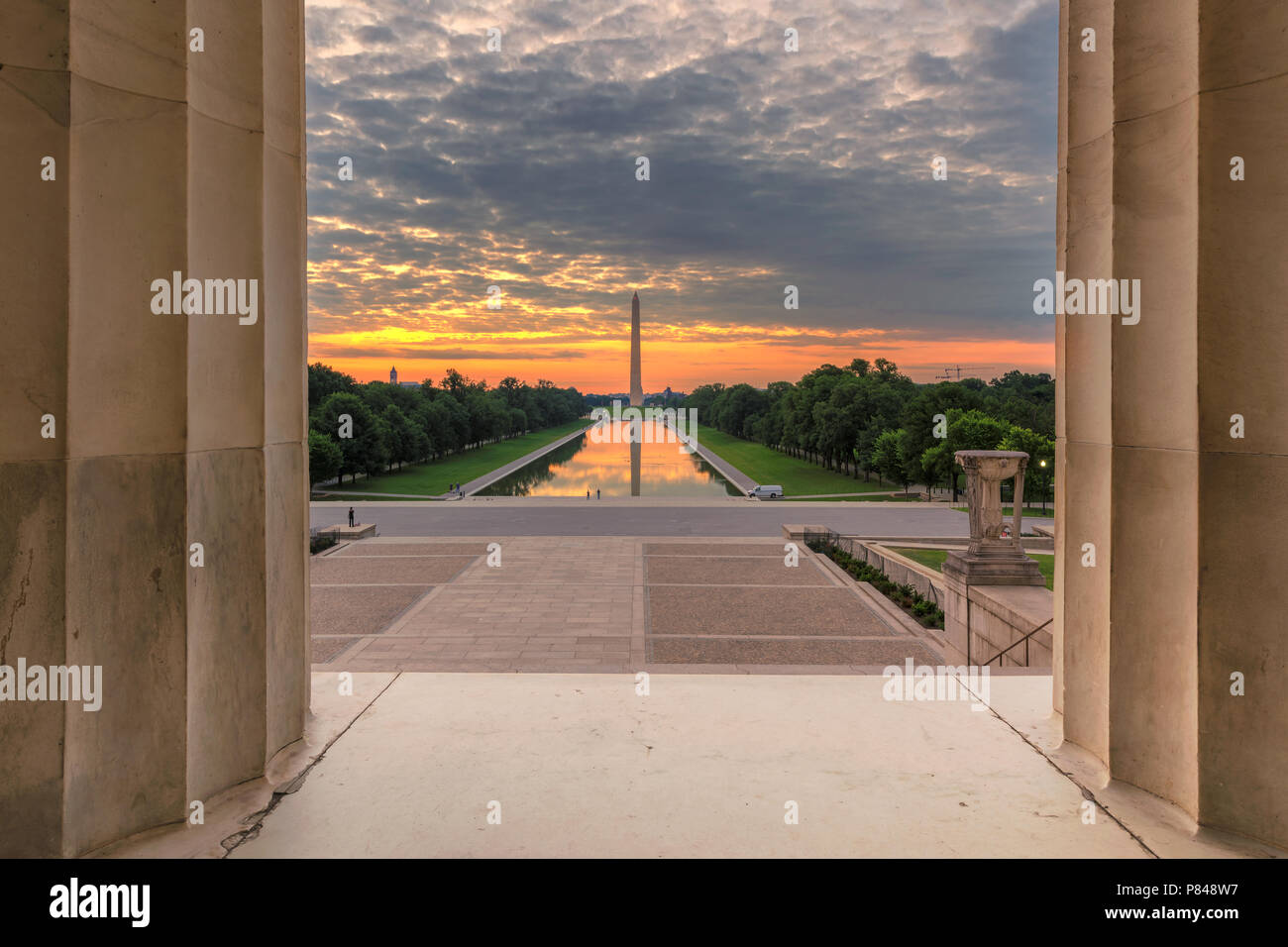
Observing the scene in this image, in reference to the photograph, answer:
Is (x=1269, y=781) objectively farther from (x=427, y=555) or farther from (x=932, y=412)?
(x=932, y=412)

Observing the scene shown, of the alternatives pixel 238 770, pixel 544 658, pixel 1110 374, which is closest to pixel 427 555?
pixel 544 658

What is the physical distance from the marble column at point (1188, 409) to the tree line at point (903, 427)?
31.6 m

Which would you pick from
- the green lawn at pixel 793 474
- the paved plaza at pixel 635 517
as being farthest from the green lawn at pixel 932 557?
the green lawn at pixel 793 474

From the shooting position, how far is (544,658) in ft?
38.3

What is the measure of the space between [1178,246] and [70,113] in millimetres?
5547

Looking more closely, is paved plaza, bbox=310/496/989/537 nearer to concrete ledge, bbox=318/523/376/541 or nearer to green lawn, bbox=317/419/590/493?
concrete ledge, bbox=318/523/376/541

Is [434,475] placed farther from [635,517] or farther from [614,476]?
[635,517]

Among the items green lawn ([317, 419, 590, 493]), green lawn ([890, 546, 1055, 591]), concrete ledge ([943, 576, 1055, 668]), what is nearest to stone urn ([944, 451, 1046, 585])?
concrete ledge ([943, 576, 1055, 668])

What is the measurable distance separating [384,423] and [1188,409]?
2435 inches

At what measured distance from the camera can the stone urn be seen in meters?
13.5

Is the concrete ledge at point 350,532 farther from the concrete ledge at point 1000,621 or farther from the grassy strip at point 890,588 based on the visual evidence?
the concrete ledge at point 1000,621

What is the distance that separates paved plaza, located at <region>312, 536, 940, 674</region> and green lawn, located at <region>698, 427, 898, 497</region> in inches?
1179

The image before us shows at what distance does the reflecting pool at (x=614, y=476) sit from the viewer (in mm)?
54812
